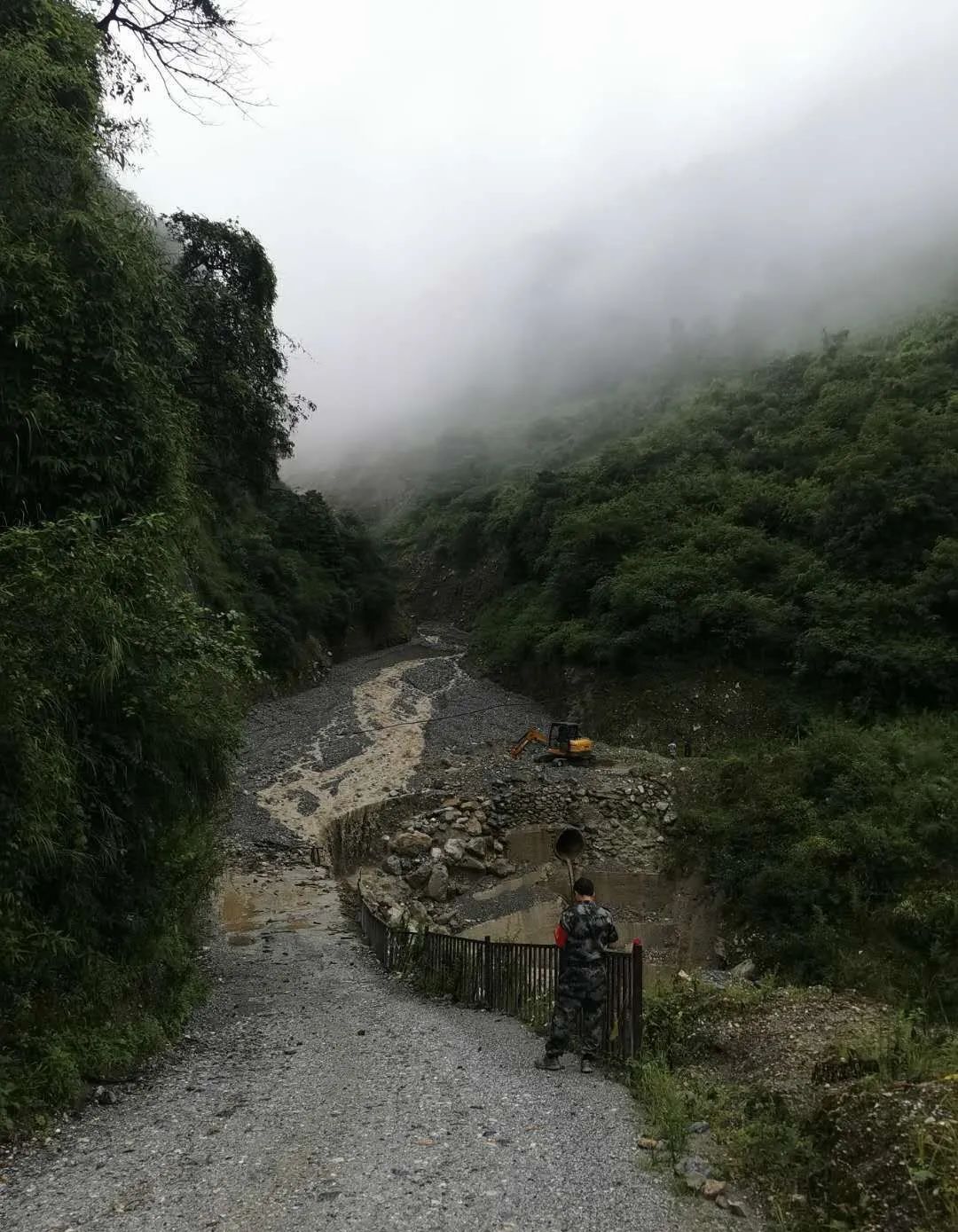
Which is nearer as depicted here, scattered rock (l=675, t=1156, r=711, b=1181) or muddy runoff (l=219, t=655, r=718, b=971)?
scattered rock (l=675, t=1156, r=711, b=1181)

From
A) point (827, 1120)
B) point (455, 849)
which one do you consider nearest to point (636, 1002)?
point (827, 1120)

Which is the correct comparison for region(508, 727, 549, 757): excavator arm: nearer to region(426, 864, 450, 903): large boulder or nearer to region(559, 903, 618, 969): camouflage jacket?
region(426, 864, 450, 903): large boulder

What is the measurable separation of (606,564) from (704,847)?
708 inches

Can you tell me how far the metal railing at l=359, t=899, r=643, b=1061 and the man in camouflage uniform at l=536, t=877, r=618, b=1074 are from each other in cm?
10

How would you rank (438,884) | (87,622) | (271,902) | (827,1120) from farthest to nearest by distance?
(438,884)
(271,902)
(87,622)
(827,1120)

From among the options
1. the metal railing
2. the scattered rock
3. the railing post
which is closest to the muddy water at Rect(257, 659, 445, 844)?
the metal railing

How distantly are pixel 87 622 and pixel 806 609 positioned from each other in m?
23.6

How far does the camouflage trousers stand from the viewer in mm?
6012

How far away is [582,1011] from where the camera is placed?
6.08 m

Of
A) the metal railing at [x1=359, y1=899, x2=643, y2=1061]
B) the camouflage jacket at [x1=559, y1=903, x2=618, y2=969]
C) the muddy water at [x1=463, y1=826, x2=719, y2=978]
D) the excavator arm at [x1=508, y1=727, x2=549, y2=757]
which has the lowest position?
the muddy water at [x1=463, y1=826, x2=719, y2=978]

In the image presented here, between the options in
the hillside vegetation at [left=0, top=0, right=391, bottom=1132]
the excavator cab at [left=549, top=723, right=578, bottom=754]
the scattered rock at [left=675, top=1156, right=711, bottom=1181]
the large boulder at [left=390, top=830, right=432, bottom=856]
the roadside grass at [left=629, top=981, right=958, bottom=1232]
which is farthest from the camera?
the excavator cab at [left=549, top=723, right=578, bottom=754]

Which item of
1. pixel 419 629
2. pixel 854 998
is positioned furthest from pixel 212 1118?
pixel 419 629

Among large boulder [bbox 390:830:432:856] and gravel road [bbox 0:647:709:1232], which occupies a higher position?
gravel road [bbox 0:647:709:1232]

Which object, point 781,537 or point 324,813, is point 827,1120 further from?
point 781,537
